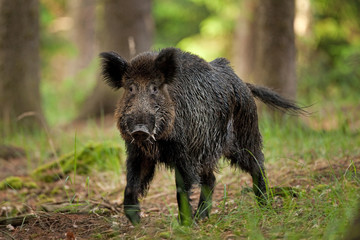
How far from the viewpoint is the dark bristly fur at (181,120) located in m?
3.78

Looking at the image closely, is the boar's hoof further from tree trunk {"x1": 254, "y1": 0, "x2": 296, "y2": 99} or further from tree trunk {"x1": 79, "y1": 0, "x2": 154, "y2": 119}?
tree trunk {"x1": 79, "y1": 0, "x2": 154, "y2": 119}

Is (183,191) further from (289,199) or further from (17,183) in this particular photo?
(17,183)

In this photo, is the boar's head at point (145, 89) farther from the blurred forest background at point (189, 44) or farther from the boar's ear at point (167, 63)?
the blurred forest background at point (189, 44)

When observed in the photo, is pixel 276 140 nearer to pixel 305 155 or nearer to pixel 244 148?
pixel 305 155

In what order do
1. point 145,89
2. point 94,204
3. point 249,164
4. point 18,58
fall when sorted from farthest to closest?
point 18,58
point 249,164
point 94,204
point 145,89

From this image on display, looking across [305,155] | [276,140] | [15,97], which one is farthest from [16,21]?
[305,155]

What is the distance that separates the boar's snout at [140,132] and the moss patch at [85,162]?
2.69m

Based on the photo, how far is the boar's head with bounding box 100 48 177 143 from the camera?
142 inches

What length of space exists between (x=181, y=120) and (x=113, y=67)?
0.74 meters

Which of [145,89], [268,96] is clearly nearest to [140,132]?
[145,89]

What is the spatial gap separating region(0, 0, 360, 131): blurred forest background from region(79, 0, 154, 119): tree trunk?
25 millimetres

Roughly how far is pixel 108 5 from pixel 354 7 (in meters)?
7.46

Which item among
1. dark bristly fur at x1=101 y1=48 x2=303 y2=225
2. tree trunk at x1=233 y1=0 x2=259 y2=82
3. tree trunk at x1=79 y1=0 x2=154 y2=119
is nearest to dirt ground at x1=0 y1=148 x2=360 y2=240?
dark bristly fur at x1=101 y1=48 x2=303 y2=225

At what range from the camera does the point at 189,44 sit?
17766mm
